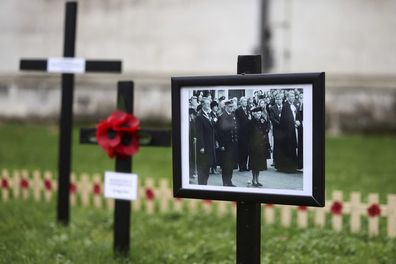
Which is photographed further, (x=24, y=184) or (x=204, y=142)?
(x=24, y=184)

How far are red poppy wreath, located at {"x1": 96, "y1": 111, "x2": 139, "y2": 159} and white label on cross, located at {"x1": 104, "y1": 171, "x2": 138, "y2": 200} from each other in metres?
0.22

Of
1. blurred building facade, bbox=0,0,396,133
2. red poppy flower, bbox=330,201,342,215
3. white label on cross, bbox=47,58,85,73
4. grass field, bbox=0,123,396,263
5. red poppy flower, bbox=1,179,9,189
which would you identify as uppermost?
blurred building facade, bbox=0,0,396,133

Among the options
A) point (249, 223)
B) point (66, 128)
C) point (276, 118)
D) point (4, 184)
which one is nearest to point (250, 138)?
point (276, 118)

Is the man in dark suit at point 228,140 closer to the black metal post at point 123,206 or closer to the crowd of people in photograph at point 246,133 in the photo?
the crowd of people in photograph at point 246,133

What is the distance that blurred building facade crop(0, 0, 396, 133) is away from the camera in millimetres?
13531

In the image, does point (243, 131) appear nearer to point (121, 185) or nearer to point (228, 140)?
point (228, 140)

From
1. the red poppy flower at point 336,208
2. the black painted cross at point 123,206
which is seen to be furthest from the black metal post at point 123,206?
the red poppy flower at point 336,208

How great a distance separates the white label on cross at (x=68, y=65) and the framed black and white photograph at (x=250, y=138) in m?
2.48

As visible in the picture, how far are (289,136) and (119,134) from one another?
5.78 ft

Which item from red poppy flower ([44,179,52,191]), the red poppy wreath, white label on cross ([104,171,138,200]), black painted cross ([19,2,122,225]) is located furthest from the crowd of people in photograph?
red poppy flower ([44,179,52,191])

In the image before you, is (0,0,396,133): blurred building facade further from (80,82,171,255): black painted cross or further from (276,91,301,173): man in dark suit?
(276,91,301,173): man in dark suit

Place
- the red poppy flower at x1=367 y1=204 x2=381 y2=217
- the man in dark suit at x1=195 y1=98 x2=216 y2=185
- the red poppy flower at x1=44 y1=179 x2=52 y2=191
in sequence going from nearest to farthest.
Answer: the man in dark suit at x1=195 y1=98 x2=216 y2=185 < the red poppy flower at x1=367 y1=204 x2=381 y2=217 < the red poppy flower at x1=44 y1=179 x2=52 y2=191

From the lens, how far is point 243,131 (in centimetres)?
302

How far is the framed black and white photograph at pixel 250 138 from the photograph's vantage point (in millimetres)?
2869
